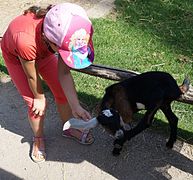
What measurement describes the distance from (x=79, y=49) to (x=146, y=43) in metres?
1.96

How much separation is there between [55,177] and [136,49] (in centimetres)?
166

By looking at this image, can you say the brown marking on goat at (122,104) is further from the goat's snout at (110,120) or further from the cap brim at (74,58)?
the cap brim at (74,58)

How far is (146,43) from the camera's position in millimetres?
3898

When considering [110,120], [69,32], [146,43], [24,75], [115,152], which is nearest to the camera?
[69,32]

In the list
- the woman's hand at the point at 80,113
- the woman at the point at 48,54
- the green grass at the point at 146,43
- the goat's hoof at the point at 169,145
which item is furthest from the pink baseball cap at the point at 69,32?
the green grass at the point at 146,43

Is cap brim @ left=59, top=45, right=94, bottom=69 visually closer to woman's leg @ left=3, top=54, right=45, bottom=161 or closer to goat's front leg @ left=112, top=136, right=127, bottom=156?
woman's leg @ left=3, top=54, right=45, bottom=161

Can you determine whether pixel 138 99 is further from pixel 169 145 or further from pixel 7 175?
pixel 7 175

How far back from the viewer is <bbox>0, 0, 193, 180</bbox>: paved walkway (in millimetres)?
2604

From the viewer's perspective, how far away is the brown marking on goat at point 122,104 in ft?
8.07

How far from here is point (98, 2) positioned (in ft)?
15.4

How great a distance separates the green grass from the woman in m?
0.59

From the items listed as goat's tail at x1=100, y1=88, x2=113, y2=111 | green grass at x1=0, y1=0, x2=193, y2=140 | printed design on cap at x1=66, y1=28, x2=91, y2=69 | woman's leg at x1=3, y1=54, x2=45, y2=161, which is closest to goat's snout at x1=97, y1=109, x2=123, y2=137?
goat's tail at x1=100, y1=88, x2=113, y2=111

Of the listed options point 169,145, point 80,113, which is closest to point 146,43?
point 169,145

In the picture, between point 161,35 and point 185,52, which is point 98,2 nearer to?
point 161,35
